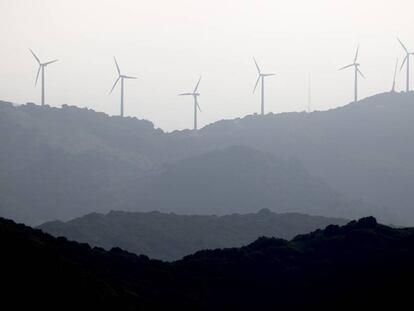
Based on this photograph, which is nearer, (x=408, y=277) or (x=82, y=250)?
(x=408, y=277)

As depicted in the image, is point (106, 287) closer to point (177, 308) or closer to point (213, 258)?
point (177, 308)

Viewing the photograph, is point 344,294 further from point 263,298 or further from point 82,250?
point 82,250

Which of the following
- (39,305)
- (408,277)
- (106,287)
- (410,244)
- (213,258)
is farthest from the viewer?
(213,258)

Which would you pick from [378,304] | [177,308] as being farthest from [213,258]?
[378,304]

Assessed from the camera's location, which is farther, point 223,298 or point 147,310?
point 223,298

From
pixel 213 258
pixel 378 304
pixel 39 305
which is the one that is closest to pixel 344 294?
pixel 378 304

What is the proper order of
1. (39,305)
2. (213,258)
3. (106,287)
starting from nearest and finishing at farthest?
(39,305), (106,287), (213,258)
